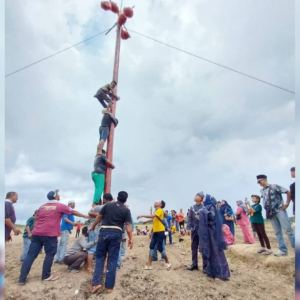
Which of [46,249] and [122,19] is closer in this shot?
[46,249]

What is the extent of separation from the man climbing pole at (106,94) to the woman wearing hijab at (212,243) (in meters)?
4.53

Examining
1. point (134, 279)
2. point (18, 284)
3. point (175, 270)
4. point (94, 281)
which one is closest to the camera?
point (94, 281)

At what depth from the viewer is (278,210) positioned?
18.3 ft

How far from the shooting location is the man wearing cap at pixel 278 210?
17.8ft

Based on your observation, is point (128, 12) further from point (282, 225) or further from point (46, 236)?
point (282, 225)

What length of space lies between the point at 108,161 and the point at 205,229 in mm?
3321

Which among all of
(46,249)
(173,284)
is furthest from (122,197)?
(173,284)

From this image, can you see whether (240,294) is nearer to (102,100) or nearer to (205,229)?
(205,229)

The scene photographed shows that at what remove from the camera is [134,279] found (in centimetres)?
510

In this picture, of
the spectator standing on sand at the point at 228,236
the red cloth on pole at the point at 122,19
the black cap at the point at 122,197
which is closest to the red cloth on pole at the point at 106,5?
the red cloth on pole at the point at 122,19

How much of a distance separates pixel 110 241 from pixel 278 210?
450cm

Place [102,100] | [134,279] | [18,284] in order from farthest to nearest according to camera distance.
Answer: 1. [102,100]
2. [134,279]
3. [18,284]

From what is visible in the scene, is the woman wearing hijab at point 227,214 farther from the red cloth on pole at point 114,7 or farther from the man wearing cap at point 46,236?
the red cloth on pole at point 114,7

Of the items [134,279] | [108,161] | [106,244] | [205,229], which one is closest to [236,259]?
[205,229]
